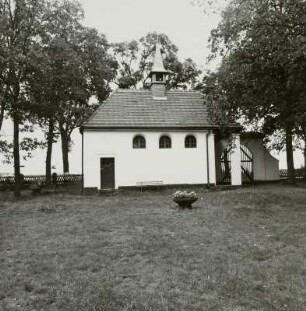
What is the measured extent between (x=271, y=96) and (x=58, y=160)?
3088 cm

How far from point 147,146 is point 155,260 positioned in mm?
16829

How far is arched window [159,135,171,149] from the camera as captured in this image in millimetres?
25688

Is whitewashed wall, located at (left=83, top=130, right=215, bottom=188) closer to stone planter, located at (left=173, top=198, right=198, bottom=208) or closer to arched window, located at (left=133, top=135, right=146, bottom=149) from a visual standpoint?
arched window, located at (left=133, top=135, right=146, bottom=149)

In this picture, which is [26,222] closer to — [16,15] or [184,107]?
[16,15]

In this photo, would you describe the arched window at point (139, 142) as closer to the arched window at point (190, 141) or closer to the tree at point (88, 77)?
the arched window at point (190, 141)

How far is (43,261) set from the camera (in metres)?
8.78

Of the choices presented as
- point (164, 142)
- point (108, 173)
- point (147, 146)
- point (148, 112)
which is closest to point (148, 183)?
point (147, 146)

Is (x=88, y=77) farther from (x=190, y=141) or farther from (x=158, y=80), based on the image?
(x=190, y=141)

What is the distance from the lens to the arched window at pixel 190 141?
25984 mm

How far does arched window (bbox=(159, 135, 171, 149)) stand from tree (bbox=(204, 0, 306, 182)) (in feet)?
21.4

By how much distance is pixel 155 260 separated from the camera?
28.5ft

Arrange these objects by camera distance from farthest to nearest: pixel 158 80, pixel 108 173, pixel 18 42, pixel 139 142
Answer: pixel 158 80
pixel 139 142
pixel 108 173
pixel 18 42

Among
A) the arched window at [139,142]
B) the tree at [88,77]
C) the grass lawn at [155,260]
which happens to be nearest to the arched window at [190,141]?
the arched window at [139,142]

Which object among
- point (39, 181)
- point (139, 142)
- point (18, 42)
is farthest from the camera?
point (39, 181)
